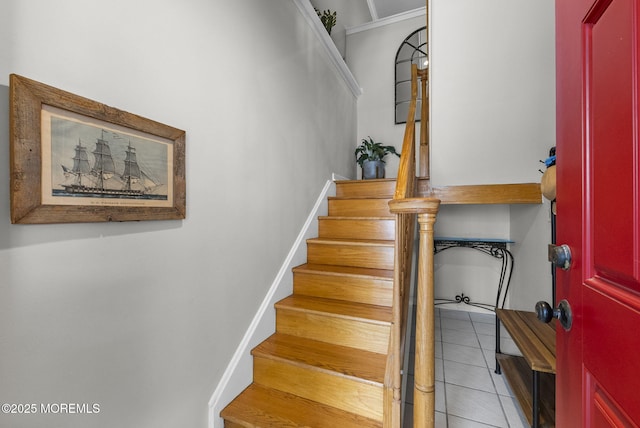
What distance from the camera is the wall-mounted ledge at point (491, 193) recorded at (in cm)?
217

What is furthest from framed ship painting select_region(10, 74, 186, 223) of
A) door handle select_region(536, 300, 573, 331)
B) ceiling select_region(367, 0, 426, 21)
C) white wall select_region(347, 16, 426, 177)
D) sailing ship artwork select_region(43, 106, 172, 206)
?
ceiling select_region(367, 0, 426, 21)

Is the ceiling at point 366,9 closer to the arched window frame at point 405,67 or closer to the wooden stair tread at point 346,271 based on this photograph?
the arched window frame at point 405,67

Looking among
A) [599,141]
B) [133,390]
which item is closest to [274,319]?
[133,390]

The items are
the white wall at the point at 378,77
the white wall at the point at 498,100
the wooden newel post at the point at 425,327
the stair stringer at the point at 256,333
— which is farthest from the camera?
the white wall at the point at 378,77

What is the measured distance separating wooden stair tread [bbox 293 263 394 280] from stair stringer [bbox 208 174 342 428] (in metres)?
0.12

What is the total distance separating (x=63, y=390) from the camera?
85 centimetres

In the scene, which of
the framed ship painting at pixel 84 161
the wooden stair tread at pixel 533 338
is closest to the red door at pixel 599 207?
the wooden stair tread at pixel 533 338

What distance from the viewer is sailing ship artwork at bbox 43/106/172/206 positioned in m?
0.83

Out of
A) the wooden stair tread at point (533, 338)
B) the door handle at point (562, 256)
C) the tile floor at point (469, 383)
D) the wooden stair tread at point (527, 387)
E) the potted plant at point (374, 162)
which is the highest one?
the potted plant at point (374, 162)

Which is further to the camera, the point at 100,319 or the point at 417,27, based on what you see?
the point at 417,27

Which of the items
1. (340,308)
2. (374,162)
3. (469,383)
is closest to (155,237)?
(340,308)

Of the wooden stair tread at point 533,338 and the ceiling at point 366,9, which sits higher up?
the ceiling at point 366,9

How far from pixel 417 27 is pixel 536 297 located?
3535 millimetres

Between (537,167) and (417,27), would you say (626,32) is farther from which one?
(417,27)
